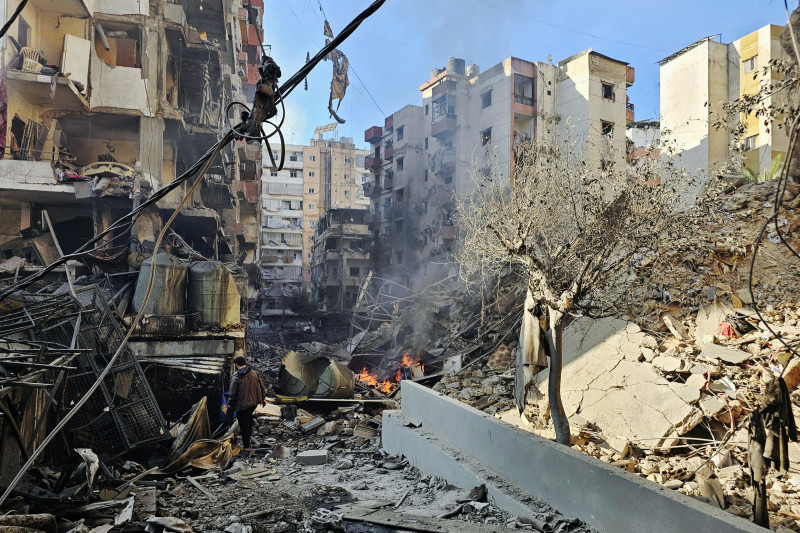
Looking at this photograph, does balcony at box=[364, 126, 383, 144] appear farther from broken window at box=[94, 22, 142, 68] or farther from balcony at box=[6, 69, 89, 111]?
balcony at box=[6, 69, 89, 111]

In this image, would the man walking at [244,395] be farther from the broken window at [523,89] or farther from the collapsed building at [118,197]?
the broken window at [523,89]

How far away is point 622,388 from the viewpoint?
927cm

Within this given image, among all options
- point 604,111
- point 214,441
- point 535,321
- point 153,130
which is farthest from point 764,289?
point 604,111

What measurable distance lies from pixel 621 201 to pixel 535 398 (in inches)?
179

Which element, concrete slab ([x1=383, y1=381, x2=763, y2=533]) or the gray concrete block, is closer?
concrete slab ([x1=383, y1=381, x2=763, y2=533])

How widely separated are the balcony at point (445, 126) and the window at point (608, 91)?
12.0 metres

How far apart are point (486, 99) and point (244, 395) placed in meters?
34.2

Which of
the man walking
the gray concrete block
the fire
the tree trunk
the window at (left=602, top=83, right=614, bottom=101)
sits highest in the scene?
the window at (left=602, top=83, right=614, bottom=101)

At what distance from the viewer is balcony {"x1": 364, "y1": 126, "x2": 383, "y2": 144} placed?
5588 cm

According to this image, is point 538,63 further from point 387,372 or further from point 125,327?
point 125,327

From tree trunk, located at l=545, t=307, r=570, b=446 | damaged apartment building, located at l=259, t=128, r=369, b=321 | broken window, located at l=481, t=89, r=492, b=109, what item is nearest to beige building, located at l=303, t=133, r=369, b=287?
damaged apartment building, located at l=259, t=128, r=369, b=321

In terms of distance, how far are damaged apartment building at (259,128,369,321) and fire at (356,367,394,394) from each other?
161 feet

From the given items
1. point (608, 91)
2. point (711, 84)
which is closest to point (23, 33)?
point (608, 91)

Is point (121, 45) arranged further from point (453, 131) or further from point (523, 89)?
point (453, 131)
